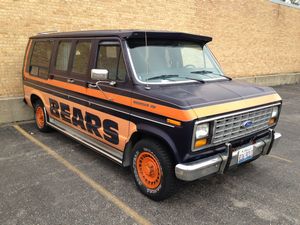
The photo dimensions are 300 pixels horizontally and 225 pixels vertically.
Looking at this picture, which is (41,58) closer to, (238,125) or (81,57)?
(81,57)

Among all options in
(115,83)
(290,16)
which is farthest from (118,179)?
(290,16)

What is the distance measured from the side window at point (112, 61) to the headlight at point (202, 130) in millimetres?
1327

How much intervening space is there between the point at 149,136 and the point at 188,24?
29.8 feet

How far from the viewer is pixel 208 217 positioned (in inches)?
135

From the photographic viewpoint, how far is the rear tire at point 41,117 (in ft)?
20.3

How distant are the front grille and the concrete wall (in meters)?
6.07

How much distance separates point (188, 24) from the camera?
1169cm

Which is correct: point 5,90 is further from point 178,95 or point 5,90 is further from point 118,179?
point 178,95

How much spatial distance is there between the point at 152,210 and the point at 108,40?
2495 millimetres

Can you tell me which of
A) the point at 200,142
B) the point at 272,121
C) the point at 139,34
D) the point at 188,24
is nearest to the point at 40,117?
the point at 139,34

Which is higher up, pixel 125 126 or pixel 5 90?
pixel 125 126

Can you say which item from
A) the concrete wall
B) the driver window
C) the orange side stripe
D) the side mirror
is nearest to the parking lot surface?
the orange side stripe

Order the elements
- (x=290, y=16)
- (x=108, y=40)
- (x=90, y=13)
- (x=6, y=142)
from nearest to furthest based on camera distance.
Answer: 1. (x=108, y=40)
2. (x=6, y=142)
3. (x=90, y=13)
4. (x=290, y=16)

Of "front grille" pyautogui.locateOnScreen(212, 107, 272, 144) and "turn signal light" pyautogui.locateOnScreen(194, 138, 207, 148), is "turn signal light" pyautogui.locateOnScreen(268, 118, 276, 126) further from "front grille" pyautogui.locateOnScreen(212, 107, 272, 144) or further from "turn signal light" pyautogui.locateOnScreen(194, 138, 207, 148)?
"turn signal light" pyautogui.locateOnScreen(194, 138, 207, 148)
